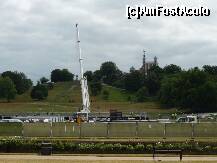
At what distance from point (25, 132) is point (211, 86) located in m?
71.6

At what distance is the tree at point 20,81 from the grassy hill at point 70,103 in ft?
10.8

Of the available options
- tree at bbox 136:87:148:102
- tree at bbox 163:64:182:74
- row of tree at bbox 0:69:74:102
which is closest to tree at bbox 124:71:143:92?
tree at bbox 163:64:182:74

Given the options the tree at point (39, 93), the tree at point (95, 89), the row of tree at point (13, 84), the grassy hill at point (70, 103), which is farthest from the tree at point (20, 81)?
the tree at point (95, 89)

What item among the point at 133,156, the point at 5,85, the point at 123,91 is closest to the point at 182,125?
the point at 133,156

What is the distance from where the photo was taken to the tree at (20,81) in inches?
6624

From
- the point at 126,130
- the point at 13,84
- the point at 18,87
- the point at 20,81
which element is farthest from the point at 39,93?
the point at 126,130

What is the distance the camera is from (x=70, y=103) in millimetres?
140875

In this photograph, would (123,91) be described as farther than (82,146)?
Yes

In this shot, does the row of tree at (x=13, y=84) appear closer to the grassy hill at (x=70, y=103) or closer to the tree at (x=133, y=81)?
the grassy hill at (x=70, y=103)

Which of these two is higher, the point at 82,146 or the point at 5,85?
the point at 5,85

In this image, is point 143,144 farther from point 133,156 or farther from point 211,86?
point 211,86

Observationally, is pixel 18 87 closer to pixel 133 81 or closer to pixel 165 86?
pixel 133 81

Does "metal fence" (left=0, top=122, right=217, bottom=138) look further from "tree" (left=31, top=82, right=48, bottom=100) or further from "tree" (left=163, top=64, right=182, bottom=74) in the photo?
"tree" (left=163, top=64, right=182, bottom=74)

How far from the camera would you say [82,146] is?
36625 millimetres
